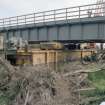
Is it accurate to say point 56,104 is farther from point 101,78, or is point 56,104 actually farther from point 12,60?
point 12,60

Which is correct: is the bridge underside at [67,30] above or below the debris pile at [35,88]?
above

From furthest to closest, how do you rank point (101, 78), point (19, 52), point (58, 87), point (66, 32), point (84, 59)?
1. point (84, 59)
2. point (66, 32)
3. point (19, 52)
4. point (101, 78)
5. point (58, 87)

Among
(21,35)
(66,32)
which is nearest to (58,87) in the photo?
(66,32)

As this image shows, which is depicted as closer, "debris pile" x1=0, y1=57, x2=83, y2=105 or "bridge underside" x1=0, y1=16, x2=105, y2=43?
"debris pile" x1=0, y1=57, x2=83, y2=105

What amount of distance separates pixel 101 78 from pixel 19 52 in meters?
6.93

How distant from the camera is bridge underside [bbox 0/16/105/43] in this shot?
82.4ft

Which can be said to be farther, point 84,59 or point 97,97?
point 84,59

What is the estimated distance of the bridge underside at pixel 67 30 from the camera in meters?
25.1

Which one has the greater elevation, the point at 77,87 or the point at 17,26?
the point at 17,26

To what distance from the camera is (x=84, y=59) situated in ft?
107

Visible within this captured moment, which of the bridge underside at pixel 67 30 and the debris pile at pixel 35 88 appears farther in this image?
the bridge underside at pixel 67 30

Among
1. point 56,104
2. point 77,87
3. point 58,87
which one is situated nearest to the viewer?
point 56,104

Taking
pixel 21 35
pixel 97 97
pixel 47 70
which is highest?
pixel 21 35

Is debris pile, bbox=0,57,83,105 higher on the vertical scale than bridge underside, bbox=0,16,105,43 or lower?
lower
